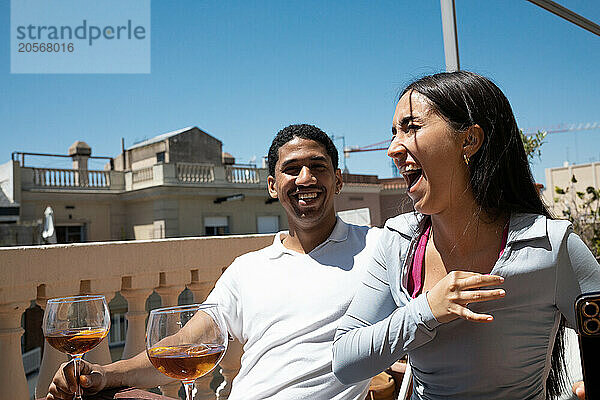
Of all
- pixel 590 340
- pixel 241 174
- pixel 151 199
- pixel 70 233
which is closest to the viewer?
pixel 590 340

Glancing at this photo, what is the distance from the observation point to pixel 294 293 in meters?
1.59

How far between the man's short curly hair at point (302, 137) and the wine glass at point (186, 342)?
970mm

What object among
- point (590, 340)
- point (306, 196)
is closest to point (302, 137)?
point (306, 196)

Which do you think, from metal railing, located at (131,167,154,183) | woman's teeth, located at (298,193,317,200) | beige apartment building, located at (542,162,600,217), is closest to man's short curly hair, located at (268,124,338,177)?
woman's teeth, located at (298,193,317,200)

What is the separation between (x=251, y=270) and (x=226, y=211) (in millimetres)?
17606

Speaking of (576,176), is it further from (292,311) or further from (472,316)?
(472,316)

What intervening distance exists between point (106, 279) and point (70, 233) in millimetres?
Answer: 17199

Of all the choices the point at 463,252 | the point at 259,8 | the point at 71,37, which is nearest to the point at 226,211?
the point at 71,37

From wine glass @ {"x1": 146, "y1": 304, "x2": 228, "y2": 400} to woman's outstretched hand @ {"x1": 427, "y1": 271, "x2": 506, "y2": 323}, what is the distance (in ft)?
1.29

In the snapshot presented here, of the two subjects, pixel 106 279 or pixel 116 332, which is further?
pixel 116 332

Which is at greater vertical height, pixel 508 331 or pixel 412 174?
pixel 412 174

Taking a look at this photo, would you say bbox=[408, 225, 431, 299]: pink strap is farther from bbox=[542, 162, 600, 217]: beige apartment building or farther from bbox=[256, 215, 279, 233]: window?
bbox=[256, 215, 279, 233]: window

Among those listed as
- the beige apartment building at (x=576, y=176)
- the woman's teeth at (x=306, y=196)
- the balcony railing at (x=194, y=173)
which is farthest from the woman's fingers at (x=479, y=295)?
the balcony railing at (x=194, y=173)

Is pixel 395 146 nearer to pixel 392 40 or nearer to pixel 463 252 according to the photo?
pixel 463 252
